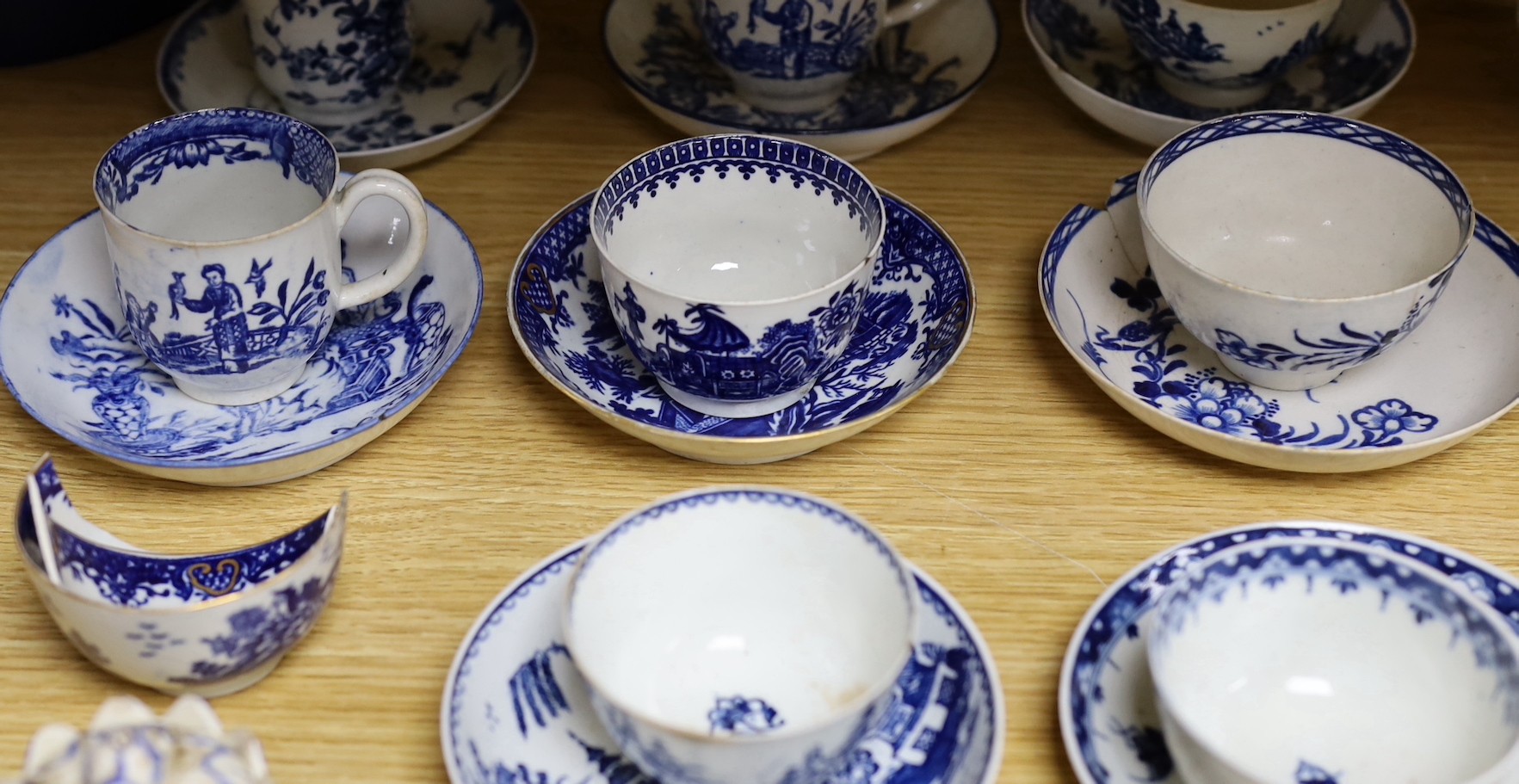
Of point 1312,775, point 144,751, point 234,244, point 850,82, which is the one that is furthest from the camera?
point 850,82

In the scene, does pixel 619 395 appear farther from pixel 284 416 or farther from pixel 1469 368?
pixel 1469 368

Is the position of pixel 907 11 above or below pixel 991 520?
above

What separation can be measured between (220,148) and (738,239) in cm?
32

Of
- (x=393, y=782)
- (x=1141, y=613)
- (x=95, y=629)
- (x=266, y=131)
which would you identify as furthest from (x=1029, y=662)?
(x=266, y=131)

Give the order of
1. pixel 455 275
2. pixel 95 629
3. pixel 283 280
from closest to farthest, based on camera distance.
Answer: pixel 95 629
pixel 283 280
pixel 455 275

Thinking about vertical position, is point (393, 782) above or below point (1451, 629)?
below

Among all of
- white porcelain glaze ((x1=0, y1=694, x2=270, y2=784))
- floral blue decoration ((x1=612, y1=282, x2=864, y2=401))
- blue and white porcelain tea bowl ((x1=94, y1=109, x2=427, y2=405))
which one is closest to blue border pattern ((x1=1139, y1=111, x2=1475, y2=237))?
floral blue decoration ((x1=612, y1=282, x2=864, y2=401))

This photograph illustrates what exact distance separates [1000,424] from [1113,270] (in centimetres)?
15

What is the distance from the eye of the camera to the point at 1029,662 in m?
0.69

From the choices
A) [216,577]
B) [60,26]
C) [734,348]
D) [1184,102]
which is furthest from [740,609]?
[60,26]

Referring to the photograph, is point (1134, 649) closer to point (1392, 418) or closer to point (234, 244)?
point (1392, 418)

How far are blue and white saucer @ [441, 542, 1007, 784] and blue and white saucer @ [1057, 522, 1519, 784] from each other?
41 mm

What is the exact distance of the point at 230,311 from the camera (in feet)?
2.52

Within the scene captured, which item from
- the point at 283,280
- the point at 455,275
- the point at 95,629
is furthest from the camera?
the point at 455,275
